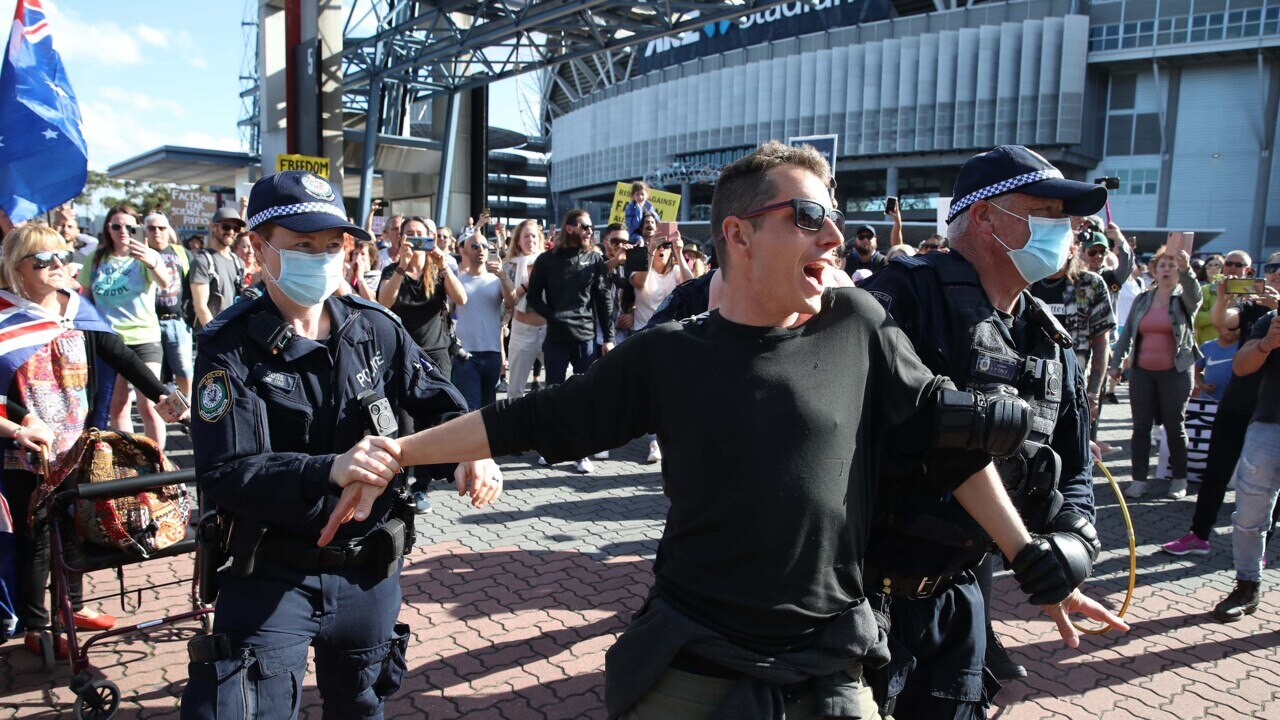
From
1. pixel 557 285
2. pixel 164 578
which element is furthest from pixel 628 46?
pixel 164 578

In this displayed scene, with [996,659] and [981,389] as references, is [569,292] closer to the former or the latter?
[996,659]

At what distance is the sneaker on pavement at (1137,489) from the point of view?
7562mm

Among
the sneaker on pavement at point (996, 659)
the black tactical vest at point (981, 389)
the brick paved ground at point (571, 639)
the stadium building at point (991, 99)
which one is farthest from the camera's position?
the stadium building at point (991, 99)

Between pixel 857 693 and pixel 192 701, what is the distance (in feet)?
5.48

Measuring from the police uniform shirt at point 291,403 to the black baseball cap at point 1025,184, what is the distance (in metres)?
1.82

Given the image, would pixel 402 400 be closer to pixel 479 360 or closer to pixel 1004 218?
pixel 1004 218

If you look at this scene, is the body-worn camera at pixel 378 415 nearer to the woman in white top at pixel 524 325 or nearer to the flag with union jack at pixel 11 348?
the flag with union jack at pixel 11 348

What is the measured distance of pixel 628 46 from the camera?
62.1 ft

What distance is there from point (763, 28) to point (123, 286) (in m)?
60.6

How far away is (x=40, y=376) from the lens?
4168mm

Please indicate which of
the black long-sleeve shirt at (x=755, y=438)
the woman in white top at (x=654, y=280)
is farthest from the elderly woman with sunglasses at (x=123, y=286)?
the black long-sleeve shirt at (x=755, y=438)

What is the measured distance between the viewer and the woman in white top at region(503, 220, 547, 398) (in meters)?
8.44

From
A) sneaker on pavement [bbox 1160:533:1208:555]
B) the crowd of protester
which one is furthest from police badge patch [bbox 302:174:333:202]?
sneaker on pavement [bbox 1160:533:1208:555]

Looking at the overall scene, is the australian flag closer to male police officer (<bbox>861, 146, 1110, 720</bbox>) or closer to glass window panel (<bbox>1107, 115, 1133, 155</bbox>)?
male police officer (<bbox>861, 146, 1110, 720</bbox>)
